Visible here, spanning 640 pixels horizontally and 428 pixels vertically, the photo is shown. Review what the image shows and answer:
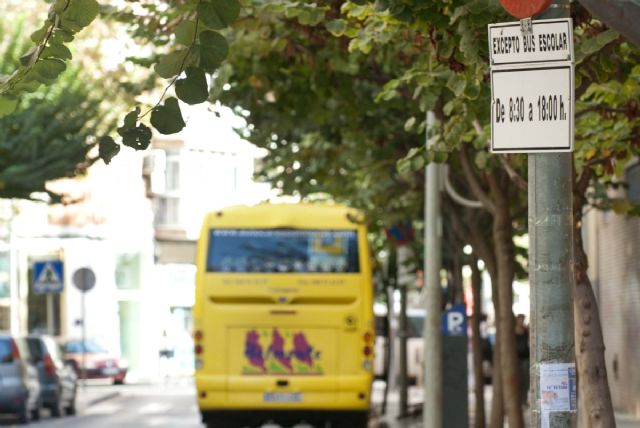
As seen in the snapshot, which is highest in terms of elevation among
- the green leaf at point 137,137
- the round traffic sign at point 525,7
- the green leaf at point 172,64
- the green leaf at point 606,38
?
the green leaf at point 606,38

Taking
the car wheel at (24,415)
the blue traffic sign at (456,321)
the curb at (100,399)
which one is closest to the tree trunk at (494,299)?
the blue traffic sign at (456,321)

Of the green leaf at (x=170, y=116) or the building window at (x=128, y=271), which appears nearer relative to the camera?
the green leaf at (x=170, y=116)

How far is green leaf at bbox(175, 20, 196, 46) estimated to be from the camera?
740cm

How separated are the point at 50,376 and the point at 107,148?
2389 centimetres

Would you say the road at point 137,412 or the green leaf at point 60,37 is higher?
the green leaf at point 60,37

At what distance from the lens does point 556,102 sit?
7.04m

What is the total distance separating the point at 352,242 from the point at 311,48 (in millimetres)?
6166

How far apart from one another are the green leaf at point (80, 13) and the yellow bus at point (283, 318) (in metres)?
14.4

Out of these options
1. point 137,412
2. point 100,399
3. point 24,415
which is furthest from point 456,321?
point 100,399

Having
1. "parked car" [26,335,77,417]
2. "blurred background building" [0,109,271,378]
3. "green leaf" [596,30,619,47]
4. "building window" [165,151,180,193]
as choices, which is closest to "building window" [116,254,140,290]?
"blurred background building" [0,109,271,378]

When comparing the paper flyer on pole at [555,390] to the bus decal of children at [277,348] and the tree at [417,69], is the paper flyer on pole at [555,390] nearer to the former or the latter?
the tree at [417,69]

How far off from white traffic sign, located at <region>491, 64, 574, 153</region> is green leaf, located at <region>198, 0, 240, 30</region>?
1229mm

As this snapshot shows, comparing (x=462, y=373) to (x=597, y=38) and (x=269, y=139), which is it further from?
(x=597, y=38)

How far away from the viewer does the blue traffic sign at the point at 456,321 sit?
64.0 ft
